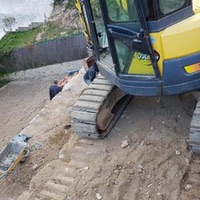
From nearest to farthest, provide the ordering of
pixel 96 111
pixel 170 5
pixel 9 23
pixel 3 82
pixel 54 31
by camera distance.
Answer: pixel 170 5 < pixel 96 111 < pixel 3 82 < pixel 54 31 < pixel 9 23

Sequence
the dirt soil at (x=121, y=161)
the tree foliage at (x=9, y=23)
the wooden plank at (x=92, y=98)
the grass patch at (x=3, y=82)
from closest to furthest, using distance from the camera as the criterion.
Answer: the dirt soil at (x=121, y=161)
the wooden plank at (x=92, y=98)
the grass patch at (x=3, y=82)
the tree foliage at (x=9, y=23)

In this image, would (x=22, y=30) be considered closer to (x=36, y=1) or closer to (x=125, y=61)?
(x=36, y=1)

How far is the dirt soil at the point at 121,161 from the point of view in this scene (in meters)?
5.38

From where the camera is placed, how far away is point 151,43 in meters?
5.07

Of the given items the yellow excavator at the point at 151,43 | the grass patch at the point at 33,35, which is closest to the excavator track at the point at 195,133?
the yellow excavator at the point at 151,43

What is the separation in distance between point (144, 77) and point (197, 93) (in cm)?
87

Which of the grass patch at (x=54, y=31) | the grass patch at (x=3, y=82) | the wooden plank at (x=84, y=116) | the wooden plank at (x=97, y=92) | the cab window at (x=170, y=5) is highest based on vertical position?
the cab window at (x=170, y=5)

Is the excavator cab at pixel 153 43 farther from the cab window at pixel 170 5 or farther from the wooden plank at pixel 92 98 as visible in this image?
the wooden plank at pixel 92 98

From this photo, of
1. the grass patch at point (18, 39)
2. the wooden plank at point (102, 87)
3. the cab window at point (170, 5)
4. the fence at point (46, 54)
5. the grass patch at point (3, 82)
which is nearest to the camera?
the cab window at point (170, 5)

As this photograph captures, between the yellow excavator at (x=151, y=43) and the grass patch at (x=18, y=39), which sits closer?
the yellow excavator at (x=151, y=43)

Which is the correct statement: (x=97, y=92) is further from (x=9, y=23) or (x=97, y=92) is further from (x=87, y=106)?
(x=9, y=23)

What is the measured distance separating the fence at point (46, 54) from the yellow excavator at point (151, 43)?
27.4 ft

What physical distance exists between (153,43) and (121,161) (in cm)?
172

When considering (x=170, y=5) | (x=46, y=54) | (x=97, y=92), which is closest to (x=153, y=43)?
(x=170, y=5)
